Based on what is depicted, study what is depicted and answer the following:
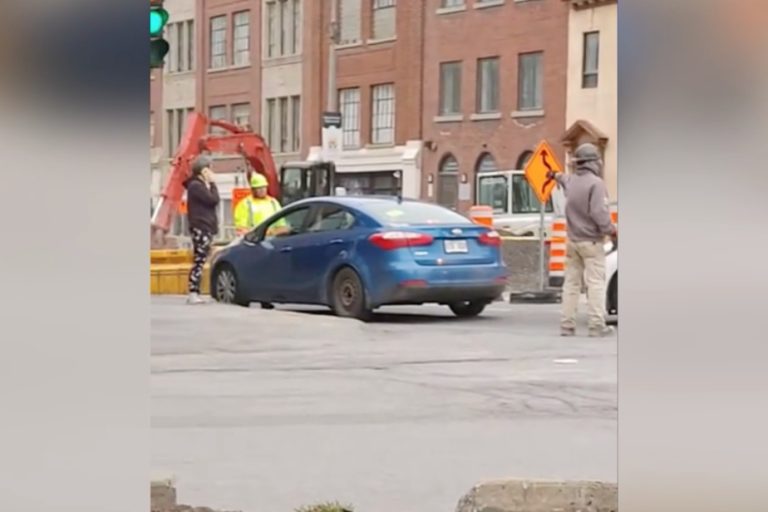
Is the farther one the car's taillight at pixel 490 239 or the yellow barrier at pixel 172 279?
the car's taillight at pixel 490 239

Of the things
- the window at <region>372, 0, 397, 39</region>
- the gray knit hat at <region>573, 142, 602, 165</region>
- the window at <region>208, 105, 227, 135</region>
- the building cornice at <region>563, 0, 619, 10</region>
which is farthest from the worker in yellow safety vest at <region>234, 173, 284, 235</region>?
the building cornice at <region>563, 0, 619, 10</region>

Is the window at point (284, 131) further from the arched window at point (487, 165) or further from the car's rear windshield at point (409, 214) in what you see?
the arched window at point (487, 165)

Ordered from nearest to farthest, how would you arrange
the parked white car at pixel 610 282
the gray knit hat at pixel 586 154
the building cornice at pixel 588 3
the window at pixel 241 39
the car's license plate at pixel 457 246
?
the building cornice at pixel 588 3, the gray knit hat at pixel 586 154, the window at pixel 241 39, the car's license plate at pixel 457 246, the parked white car at pixel 610 282

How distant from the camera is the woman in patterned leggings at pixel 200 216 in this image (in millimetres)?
4312

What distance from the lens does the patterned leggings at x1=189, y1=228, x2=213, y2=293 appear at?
14.5 ft

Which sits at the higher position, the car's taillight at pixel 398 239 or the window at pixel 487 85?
the window at pixel 487 85

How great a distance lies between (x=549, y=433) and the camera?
460 centimetres

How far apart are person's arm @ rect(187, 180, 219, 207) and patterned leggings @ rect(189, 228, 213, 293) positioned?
101mm

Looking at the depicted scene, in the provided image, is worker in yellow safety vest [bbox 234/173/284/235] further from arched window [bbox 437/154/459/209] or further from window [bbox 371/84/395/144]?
arched window [bbox 437/154/459/209]

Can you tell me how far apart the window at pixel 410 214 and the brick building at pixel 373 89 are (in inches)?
2.8

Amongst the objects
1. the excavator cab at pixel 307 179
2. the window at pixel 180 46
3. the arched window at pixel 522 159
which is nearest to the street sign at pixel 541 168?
the arched window at pixel 522 159
